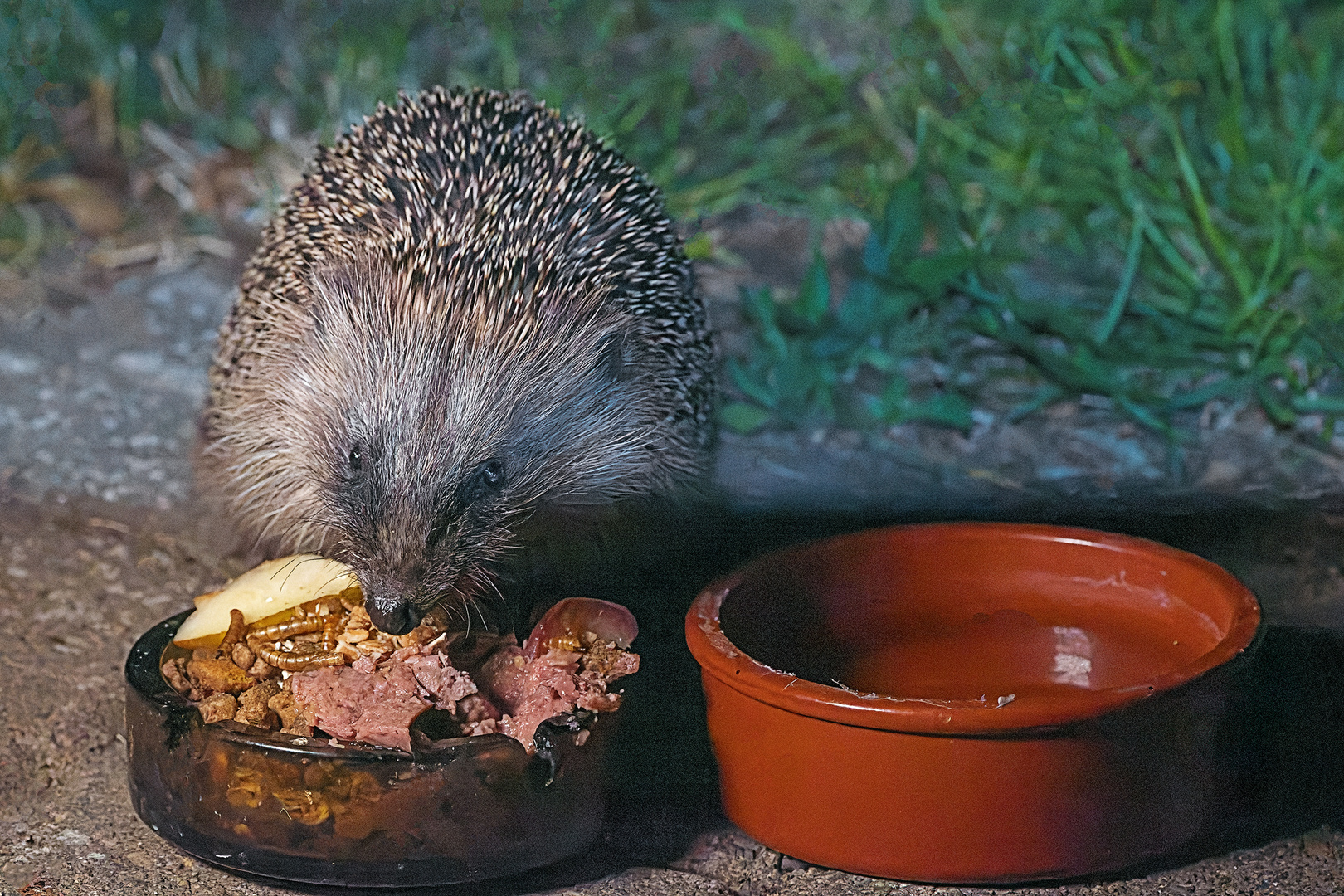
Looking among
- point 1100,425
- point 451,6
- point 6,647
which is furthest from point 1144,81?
point 6,647

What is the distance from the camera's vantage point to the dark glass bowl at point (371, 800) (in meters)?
1.80

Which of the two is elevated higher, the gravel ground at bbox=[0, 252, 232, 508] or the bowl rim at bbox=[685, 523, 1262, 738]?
the bowl rim at bbox=[685, 523, 1262, 738]

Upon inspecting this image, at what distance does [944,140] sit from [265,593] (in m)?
2.29

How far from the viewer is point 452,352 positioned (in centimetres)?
224

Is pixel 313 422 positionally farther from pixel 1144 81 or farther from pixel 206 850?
pixel 1144 81

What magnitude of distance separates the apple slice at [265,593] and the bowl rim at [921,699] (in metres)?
0.51

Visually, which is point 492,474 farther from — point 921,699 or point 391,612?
point 921,699

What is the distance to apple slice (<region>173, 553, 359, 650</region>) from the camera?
2.06 meters

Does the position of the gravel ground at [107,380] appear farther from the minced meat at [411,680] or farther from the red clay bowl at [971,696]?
the red clay bowl at [971,696]

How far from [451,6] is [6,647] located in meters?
2.30

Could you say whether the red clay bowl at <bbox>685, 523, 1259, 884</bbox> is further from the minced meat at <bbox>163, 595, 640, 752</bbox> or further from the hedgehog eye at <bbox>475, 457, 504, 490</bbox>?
the hedgehog eye at <bbox>475, 457, 504, 490</bbox>

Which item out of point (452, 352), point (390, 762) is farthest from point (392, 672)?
point (452, 352)

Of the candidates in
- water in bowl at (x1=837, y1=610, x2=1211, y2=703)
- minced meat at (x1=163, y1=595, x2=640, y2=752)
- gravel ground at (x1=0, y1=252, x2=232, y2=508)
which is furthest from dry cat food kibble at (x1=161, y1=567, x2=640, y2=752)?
gravel ground at (x1=0, y1=252, x2=232, y2=508)

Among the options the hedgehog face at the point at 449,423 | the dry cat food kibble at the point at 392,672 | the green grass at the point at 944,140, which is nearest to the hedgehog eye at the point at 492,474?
the hedgehog face at the point at 449,423
